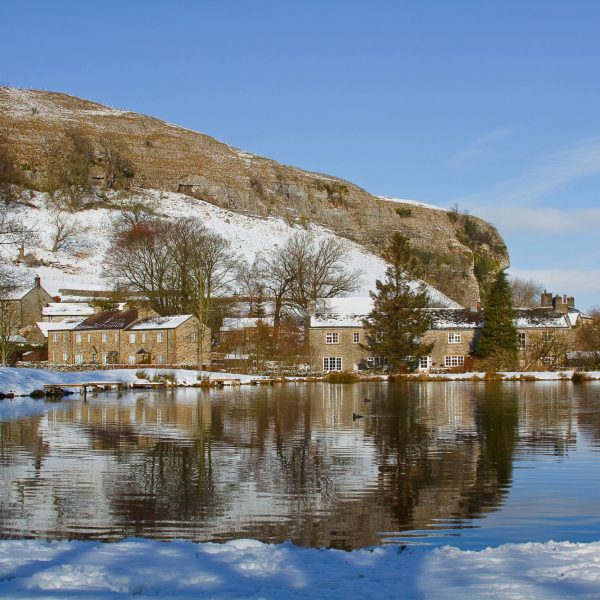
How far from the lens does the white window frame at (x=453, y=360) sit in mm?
59125

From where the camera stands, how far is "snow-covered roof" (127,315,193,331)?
5750 centimetres

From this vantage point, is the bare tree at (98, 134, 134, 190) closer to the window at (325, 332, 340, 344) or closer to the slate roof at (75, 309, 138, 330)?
the slate roof at (75, 309, 138, 330)

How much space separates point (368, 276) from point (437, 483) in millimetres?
84692

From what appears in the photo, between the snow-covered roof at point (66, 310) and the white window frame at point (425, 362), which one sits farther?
the snow-covered roof at point (66, 310)

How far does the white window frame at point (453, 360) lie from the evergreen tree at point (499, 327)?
12.1 ft

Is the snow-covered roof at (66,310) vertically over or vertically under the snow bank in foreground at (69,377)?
over

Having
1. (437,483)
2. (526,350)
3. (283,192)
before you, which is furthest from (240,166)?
(437,483)

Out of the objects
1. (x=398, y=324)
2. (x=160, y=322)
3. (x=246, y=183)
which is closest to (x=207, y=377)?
(x=160, y=322)

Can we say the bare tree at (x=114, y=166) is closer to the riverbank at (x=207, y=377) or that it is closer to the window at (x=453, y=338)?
the window at (x=453, y=338)

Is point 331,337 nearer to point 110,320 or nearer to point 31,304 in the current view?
point 110,320

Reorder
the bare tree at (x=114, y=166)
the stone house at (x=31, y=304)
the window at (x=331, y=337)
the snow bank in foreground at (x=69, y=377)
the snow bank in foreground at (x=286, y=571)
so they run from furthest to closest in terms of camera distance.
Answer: the bare tree at (x=114, y=166) < the stone house at (x=31, y=304) < the window at (x=331, y=337) < the snow bank in foreground at (x=69, y=377) < the snow bank in foreground at (x=286, y=571)

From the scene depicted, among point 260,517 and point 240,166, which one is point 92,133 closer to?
point 240,166

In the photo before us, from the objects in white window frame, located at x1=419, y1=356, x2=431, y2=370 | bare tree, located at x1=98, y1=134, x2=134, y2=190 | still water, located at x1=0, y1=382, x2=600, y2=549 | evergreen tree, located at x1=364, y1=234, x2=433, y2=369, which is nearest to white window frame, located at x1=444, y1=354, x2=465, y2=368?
white window frame, located at x1=419, y1=356, x2=431, y2=370

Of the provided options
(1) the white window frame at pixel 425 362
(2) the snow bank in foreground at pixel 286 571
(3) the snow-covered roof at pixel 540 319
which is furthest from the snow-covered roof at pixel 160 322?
(2) the snow bank in foreground at pixel 286 571
